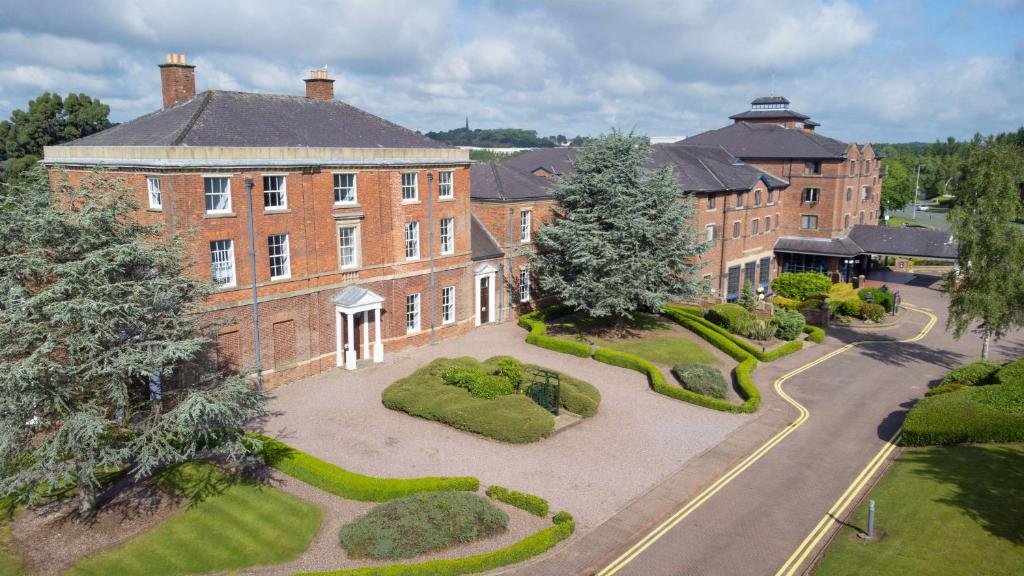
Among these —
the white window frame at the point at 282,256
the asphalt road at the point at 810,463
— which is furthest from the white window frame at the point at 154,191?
the asphalt road at the point at 810,463

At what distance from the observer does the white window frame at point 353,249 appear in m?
32.8

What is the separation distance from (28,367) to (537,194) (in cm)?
3145

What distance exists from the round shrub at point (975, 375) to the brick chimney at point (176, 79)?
1462 inches

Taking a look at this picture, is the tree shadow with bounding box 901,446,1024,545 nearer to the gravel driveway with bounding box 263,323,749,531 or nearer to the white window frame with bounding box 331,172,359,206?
the gravel driveway with bounding box 263,323,749,531

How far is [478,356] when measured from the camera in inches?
1425

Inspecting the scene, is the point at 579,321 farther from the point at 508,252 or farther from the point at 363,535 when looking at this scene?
the point at 363,535

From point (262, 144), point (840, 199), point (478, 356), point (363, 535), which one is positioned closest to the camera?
point (363, 535)

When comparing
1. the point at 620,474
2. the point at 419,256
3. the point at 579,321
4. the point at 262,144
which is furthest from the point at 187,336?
the point at 579,321

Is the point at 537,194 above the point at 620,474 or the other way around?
above

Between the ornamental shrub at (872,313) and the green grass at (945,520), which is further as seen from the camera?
the ornamental shrub at (872,313)

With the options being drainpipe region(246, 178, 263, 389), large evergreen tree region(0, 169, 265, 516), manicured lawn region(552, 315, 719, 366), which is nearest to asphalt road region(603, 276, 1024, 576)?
manicured lawn region(552, 315, 719, 366)

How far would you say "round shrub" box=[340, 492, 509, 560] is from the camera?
1814cm

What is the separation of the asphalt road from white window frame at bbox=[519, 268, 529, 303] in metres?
16.9

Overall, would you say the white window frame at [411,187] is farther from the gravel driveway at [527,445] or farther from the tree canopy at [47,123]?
the tree canopy at [47,123]
